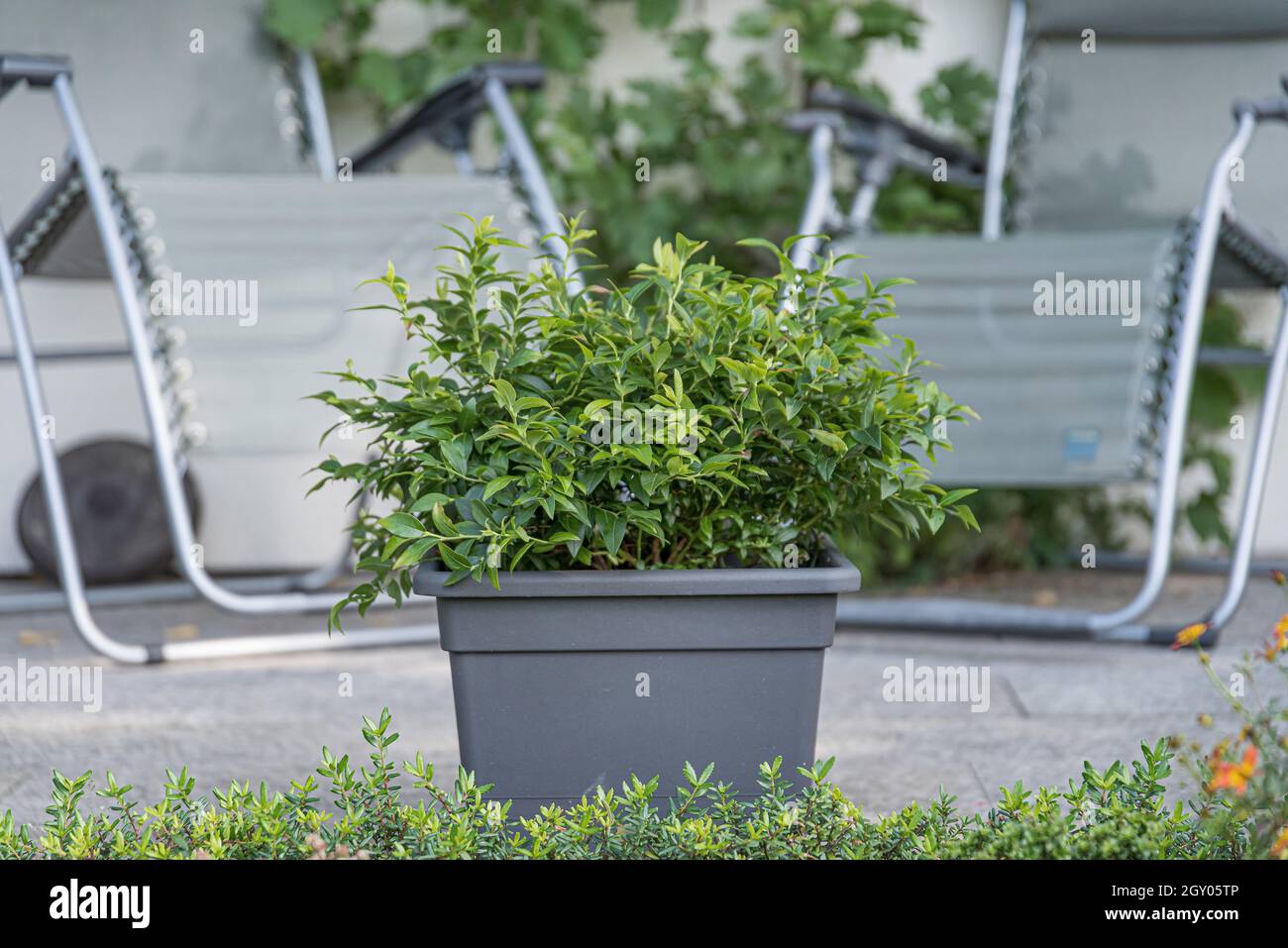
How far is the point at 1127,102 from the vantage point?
9.50 feet

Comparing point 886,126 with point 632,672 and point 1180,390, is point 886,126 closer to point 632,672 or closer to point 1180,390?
point 1180,390

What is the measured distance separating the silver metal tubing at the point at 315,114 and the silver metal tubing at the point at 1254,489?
1.85m

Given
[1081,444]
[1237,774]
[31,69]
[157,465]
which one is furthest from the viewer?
[1081,444]

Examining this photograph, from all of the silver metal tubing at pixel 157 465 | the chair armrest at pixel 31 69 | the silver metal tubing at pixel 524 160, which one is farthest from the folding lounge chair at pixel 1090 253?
the chair armrest at pixel 31 69

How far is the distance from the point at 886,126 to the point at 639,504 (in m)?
1.67

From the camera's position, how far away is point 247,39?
2809mm

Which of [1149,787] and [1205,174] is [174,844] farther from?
[1205,174]

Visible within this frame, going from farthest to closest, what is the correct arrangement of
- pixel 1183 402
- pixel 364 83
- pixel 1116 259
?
pixel 364 83 → pixel 1116 259 → pixel 1183 402

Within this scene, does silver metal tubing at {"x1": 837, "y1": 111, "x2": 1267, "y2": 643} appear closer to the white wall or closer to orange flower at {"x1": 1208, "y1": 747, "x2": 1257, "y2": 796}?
the white wall

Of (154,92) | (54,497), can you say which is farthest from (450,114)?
(54,497)

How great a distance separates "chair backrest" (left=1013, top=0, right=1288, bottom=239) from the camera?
2.83 m

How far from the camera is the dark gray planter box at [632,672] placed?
1.12 metres
